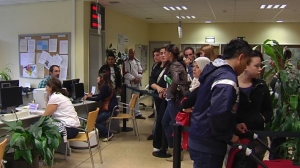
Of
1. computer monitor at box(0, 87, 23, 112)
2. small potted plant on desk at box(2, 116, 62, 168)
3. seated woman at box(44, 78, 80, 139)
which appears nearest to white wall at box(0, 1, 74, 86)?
computer monitor at box(0, 87, 23, 112)

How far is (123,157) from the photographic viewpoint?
4.52m

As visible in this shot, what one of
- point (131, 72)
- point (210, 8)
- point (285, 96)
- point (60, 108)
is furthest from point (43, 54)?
point (285, 96)

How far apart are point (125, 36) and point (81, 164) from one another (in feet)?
17.1

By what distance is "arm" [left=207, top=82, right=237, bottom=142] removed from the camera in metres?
1.82

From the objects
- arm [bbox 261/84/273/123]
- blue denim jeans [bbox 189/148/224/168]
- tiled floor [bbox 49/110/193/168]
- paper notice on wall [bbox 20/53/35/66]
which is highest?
paper notice on wall [bbox 20/53/35/66]

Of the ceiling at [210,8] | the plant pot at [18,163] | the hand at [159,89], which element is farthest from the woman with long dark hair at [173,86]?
the ceiling at [210,8]

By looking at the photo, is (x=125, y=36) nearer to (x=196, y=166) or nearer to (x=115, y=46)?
(x=115, y=46)

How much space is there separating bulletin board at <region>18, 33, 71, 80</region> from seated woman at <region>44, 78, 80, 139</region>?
2.58 metres

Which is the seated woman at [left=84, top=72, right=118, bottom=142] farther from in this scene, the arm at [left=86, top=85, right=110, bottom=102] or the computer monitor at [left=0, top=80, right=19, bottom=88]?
the computer monitor at [left=0, top=80, right=19, bottom=88]

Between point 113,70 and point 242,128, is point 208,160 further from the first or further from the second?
point 113,70

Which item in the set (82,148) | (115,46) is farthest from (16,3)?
(82,148)

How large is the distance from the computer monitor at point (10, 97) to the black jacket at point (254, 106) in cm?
308

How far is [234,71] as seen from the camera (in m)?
1.99

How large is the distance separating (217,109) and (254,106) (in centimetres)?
78
